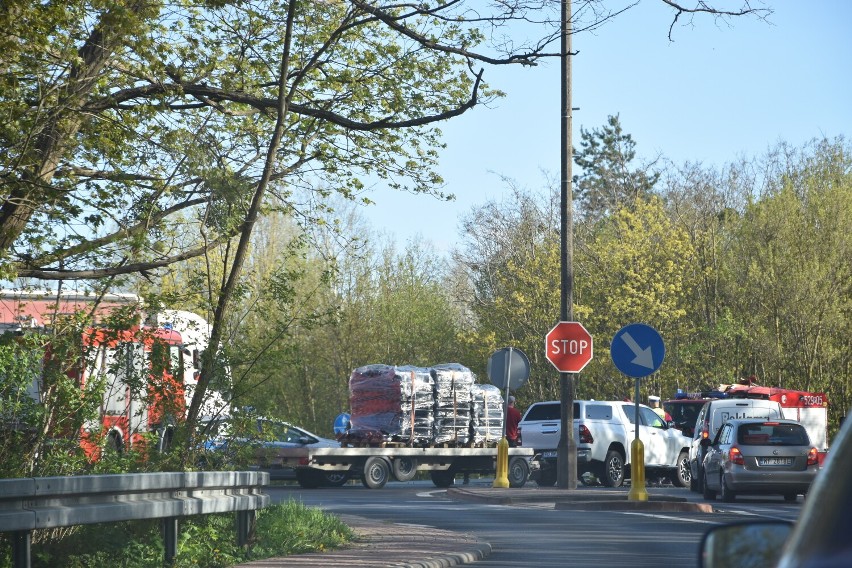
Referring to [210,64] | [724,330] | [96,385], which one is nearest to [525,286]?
[724,330]

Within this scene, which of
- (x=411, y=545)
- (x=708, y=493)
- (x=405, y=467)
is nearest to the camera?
(x=411, y=545)

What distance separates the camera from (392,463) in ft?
96.4

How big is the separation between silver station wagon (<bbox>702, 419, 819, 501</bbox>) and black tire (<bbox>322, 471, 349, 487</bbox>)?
8.79 m

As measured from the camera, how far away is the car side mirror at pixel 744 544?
2.78m

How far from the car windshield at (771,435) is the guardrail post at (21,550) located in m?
17.9

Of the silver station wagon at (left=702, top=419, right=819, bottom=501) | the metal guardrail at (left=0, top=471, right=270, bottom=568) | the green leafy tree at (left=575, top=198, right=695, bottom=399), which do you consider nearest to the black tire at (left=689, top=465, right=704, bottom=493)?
the silver station wagon at (left=702, top=419, right=819, bottom=501)

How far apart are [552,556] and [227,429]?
3.33 m

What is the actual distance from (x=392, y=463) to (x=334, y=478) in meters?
1.45

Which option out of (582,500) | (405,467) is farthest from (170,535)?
(405,467)

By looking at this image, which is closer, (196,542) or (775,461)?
(196,542)

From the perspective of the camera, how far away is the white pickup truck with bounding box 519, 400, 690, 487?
2989 centimetres

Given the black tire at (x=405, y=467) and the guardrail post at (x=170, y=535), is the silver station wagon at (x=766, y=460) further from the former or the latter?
the guardrail post at (x=170, y=535)

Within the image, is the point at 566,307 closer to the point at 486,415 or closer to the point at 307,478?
the point at 307,478

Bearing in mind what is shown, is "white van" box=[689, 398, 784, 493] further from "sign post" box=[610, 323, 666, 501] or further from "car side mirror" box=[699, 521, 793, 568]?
"car side mirror" box=[699, 521, 793, 568]
